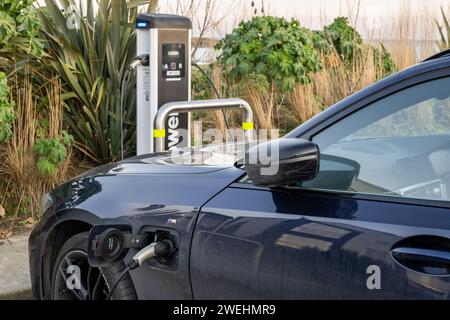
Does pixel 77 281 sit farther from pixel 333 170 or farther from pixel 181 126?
pixel 181 126

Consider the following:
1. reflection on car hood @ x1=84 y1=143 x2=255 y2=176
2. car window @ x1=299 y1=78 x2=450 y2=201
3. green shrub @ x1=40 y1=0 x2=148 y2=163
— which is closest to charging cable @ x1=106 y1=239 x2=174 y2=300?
reflection on car hood @ x1=84 y1=143 x2=255 y2=176

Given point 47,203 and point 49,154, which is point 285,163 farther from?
point 49,154

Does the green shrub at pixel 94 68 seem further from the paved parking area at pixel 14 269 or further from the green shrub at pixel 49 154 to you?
the paved parking area at pixel 14 269

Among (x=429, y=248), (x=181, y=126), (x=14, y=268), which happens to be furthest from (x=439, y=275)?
(x=181, y=126)

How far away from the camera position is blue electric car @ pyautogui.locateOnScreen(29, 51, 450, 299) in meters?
2.81

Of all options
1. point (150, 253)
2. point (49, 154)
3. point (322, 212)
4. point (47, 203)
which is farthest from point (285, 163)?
point (49, 154)

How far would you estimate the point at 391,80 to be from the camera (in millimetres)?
3107

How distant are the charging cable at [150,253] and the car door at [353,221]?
129mm

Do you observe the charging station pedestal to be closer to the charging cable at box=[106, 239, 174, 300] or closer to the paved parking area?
the paved parking area

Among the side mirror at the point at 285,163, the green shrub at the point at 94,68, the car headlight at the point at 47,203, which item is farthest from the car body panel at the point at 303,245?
the green shrub at the point at 94,68

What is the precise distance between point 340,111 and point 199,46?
8.05 metres

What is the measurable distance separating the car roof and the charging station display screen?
3697 mm

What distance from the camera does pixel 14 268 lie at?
227 inches

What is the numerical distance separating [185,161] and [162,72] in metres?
3.08
